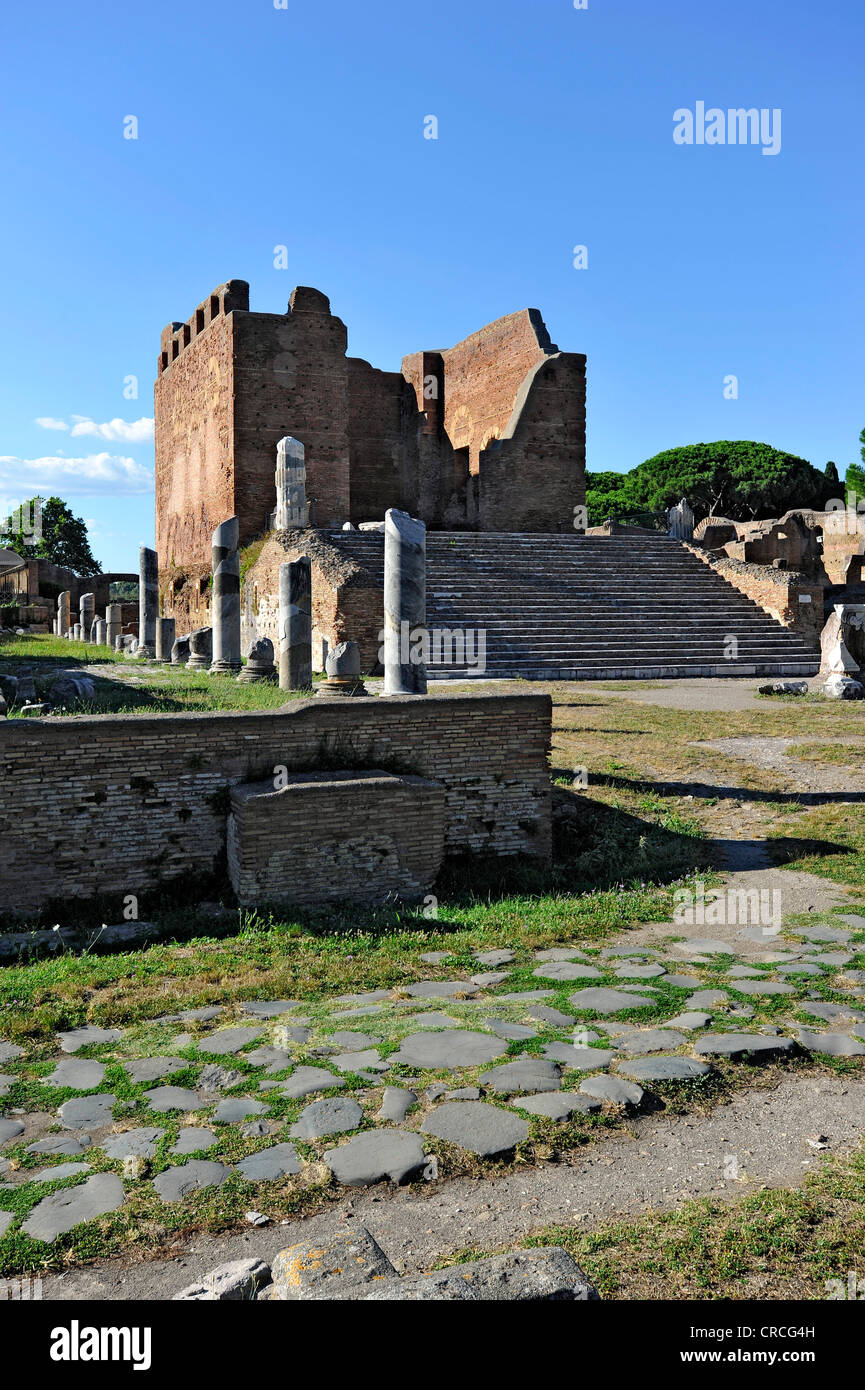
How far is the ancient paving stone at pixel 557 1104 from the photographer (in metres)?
3.06

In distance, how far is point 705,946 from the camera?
4.92 metres

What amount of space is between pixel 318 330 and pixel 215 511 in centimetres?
496

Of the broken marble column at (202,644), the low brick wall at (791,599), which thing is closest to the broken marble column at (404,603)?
the broken marble column at (202,644)

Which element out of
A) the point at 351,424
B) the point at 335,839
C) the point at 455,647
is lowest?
the point at 335,839

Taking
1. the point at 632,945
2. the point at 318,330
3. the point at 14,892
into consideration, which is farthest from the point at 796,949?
the point at 318,330

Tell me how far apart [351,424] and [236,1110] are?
27164 mm

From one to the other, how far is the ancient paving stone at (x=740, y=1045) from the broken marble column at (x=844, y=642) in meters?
11.2

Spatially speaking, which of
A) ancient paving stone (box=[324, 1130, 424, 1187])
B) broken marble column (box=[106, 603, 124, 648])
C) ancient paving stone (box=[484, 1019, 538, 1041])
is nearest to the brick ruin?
broken marble column (box=[106, 603, 124, 648])

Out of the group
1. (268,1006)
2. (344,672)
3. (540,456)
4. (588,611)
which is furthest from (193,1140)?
(540,456)

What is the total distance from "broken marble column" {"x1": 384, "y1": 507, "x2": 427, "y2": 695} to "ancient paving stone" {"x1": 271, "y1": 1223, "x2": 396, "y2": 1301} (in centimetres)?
676

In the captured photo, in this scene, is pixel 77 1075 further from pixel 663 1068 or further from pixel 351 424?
pixel 351 424

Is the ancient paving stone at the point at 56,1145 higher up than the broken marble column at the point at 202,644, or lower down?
lower down

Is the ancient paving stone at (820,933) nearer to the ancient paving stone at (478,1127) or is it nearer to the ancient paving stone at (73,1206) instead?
the ancient paving stone at (478,1127)
